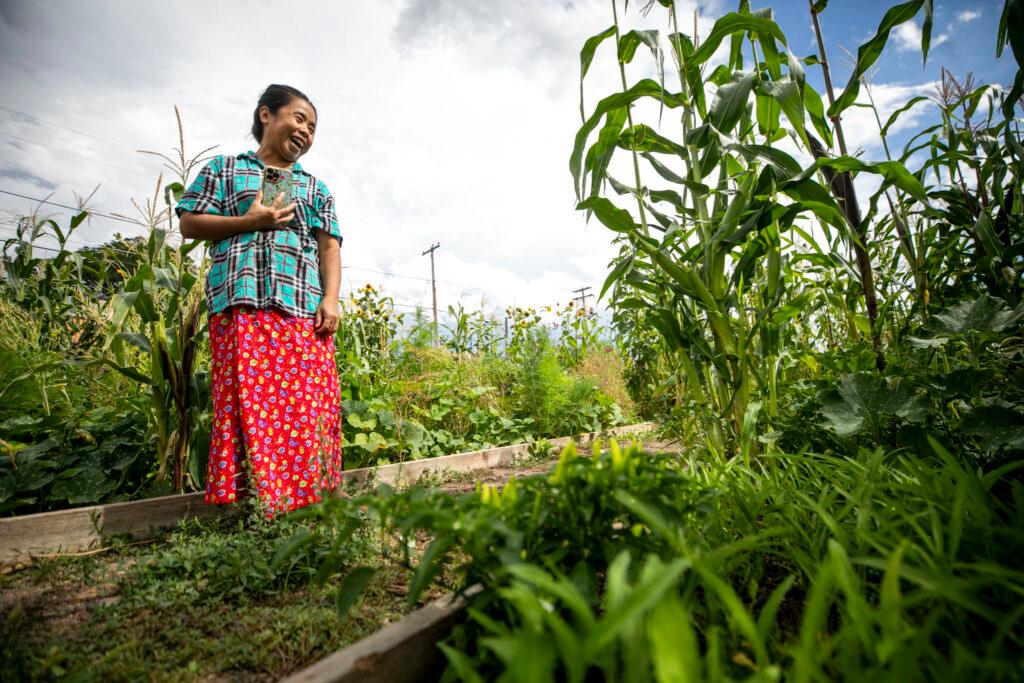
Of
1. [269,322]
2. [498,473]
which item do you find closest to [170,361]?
[269,322]

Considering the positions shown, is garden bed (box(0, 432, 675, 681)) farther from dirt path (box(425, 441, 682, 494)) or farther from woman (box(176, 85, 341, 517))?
dirt path (box(425, 441, 682, 494))

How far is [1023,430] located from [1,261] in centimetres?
662

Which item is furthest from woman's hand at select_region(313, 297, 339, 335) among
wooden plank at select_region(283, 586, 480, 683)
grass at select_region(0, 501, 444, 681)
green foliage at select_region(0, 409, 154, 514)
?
wooden plank at select_region(283, 586, 480, 683)

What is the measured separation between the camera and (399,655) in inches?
29.2

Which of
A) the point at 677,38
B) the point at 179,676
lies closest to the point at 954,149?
the point at 677,38

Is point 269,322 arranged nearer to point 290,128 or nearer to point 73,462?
point 290,128

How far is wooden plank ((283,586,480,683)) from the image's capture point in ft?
2.20

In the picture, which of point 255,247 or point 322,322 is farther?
point 322,322

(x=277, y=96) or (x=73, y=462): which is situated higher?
(x=277, y=96)

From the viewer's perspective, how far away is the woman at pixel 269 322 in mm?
1887

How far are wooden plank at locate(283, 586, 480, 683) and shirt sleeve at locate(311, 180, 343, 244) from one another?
6.25 feet

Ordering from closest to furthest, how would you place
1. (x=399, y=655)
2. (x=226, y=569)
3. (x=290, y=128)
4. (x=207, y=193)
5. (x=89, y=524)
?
(x=399, y=655) < (x=226, y=569) < (x=89, y=524) < (x=207, y=193) < (x=290, y=128)

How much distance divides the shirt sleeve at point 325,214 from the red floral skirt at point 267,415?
0.48 meters

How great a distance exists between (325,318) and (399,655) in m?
1.68
